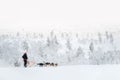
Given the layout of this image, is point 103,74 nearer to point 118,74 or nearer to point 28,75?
point 118,74

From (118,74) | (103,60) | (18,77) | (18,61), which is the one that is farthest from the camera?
(103,60)

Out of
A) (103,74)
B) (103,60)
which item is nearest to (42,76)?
(103,74)

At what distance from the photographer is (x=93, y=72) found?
3603cm

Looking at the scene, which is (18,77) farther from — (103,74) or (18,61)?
(18,61)

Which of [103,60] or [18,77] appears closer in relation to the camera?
[18,77]

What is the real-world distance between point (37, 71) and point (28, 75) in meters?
1.14

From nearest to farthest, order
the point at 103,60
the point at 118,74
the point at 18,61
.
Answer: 1. the point at 118,74
2. the point at 18,61
3. the point at 103,60

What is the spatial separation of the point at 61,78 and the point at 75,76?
4.62 ft

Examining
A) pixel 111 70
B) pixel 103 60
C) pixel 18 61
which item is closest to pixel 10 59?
pixel 18 61

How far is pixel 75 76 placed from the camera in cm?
3525

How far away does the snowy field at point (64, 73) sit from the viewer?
3368 cm

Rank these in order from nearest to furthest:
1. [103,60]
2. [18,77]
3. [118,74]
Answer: [18,77], [118,74], [103,60]

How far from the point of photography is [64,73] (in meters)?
35.3

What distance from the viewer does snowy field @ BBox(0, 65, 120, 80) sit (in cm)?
3368
